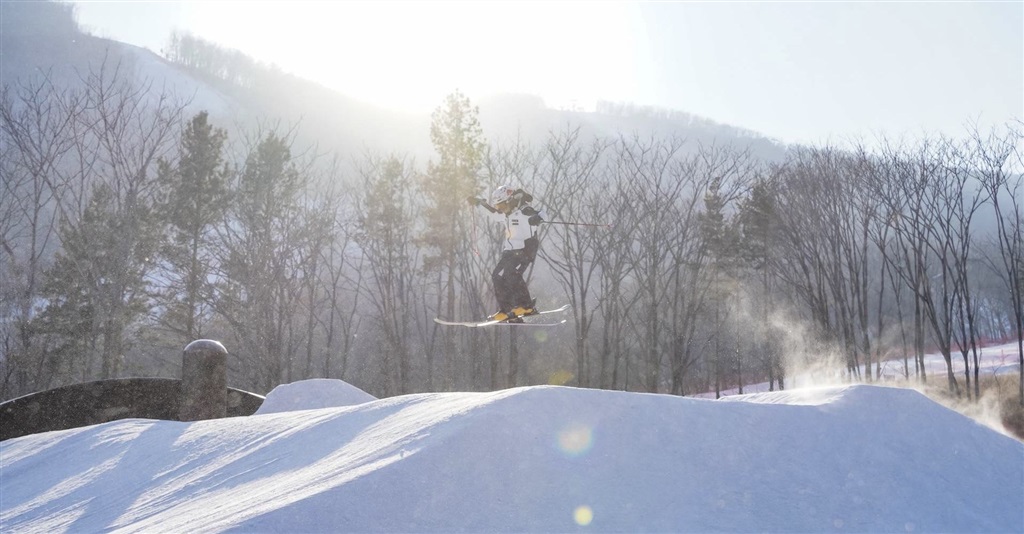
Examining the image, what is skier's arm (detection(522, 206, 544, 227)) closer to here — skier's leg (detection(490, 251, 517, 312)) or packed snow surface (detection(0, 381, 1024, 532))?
skier's leg (detection(490, 251, 517, 312))

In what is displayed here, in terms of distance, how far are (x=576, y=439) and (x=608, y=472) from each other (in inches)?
16.1

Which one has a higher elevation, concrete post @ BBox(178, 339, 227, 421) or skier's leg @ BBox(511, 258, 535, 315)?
skier's leg @ BBox(511, 258, 535, 315)

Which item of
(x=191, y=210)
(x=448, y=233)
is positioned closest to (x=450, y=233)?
(x=448, y=233)

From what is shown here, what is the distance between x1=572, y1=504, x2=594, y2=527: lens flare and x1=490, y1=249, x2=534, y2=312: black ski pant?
213 inches

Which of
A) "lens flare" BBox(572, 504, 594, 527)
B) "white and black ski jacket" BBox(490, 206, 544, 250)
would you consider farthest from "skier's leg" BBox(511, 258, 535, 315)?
"lens flare" BBox(572, 504, 594, 527)

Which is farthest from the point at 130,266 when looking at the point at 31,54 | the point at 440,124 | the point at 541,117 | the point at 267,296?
the point at 31,54

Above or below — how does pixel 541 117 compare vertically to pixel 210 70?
below

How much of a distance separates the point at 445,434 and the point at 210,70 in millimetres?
105847

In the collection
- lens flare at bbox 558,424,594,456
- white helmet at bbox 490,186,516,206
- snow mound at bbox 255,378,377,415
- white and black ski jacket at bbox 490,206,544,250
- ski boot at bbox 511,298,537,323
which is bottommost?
snow mound at bbox 255,378,377,415

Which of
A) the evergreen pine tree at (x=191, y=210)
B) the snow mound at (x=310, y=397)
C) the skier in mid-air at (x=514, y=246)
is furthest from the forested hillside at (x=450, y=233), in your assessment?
the skier in mid-air at (x=514, y=246)

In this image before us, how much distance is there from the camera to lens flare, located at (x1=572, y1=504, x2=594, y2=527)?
4.07 m

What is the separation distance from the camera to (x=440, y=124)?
23453 millimetres

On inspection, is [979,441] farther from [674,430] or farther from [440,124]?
[440,124]

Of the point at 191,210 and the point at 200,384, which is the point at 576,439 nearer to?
the point at 200,384
